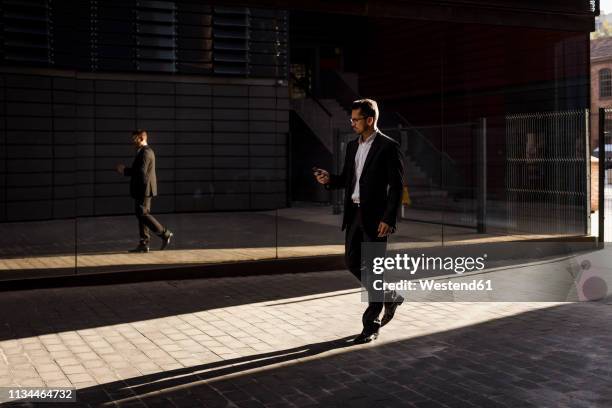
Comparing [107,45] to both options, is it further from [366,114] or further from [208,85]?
[366,114]

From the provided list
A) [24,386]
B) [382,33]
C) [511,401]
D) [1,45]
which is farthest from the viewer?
[1,45]

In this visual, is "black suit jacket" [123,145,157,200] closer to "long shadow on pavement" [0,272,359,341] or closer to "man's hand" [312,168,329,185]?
"long shadow on pavement" [0,272,359,341]

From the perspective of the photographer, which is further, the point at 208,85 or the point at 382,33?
the point at 208,85

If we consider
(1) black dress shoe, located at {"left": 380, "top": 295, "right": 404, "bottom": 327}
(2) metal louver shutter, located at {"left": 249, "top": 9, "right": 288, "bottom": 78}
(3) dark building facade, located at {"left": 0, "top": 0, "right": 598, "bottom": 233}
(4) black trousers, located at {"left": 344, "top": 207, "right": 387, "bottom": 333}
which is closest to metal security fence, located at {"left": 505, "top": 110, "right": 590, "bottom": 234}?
(3) dark building facade, located at {"left": 0, "top": 0, "right": 598, "bottom": 233}

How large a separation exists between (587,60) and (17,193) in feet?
41.1

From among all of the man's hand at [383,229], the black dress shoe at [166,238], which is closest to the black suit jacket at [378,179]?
the man's hand at [383,229]

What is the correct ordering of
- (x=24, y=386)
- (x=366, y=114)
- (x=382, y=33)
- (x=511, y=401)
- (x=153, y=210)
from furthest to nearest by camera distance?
(x=382, y=33) < (x=153, y=210) < (x=366, y=114) < (x=24, y=386) < (x=511, y=401)

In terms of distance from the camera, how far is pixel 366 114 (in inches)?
241

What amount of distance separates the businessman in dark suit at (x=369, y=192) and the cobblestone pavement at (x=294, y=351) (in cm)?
58

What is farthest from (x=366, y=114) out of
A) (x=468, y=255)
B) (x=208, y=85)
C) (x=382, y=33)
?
(x=208, y=85)

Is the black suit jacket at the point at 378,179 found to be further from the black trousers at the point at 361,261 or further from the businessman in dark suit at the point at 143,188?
the businessman in dark suit at the point at 143,188

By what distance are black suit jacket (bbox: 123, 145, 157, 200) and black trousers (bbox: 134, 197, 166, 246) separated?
0.30ft

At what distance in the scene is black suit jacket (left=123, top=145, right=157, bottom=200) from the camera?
11.0 metres

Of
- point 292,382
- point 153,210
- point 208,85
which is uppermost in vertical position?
point 208,85
